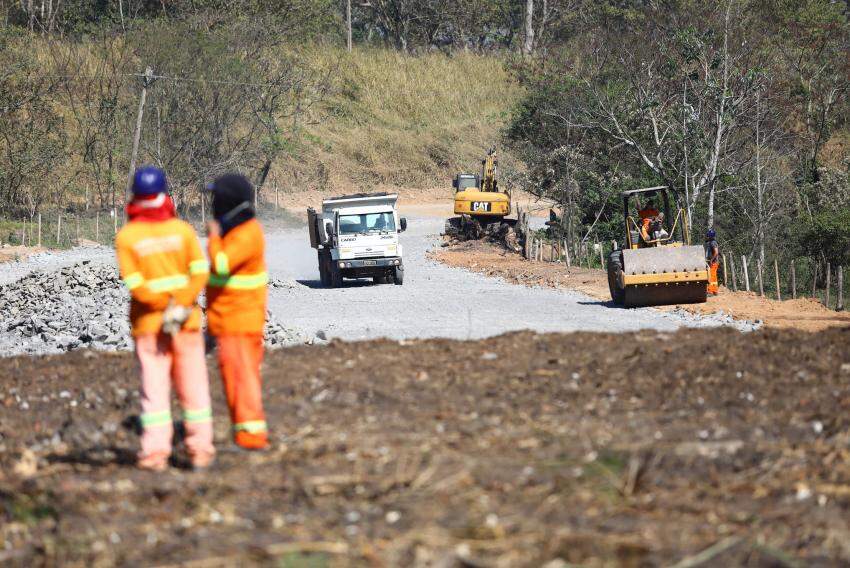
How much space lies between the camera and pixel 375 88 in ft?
273

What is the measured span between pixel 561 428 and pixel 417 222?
5139cm

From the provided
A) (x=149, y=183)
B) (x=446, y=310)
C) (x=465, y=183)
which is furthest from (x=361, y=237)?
(x=149, y=183)

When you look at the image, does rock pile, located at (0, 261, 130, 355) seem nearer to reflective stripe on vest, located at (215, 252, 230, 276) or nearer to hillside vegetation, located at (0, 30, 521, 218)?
reflective stripe on vest, located at (215, 252, 230, 276)

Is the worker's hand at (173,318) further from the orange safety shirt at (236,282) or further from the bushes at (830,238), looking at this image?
the bushes at (830,238)

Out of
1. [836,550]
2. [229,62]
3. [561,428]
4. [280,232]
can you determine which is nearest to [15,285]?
[561,428]

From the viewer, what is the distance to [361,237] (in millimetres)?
29469

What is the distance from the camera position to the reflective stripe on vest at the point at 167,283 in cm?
707

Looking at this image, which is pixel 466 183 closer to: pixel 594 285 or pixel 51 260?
pixel 51 260

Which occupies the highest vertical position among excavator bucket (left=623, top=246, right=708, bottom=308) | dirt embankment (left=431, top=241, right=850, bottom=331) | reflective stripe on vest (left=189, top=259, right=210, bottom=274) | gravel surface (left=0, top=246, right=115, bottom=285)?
reflective stripe on vest (left=189, top=259, right=210, bottom=274)

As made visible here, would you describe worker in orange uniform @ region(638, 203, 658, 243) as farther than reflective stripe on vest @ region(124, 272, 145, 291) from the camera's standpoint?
Yes

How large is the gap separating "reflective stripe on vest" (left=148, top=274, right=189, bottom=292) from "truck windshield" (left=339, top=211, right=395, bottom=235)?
22273mm

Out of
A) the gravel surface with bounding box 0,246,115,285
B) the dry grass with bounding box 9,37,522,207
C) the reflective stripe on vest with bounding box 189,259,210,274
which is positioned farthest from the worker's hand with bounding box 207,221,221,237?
the dry grass with bounding box 9,37,522,207

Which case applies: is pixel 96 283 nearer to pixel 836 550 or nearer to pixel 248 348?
pixel 248 348

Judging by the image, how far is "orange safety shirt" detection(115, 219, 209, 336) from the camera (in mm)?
7055
